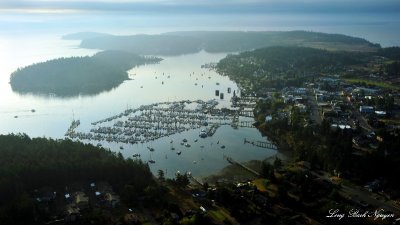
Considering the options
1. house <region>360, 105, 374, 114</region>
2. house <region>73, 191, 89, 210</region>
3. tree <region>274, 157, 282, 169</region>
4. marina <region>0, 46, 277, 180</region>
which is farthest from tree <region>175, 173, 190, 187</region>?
house <region>360, 105, 374, 114</region>

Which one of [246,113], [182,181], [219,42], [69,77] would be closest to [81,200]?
[182,181]

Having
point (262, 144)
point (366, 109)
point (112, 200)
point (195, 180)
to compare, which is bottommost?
point (195, 180)

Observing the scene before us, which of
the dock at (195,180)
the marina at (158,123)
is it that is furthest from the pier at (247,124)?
the dock at (195,180)

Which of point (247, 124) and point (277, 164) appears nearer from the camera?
point (277, 164)

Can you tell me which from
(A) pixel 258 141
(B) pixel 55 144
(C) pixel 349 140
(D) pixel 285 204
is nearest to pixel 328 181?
(D) pixel 285 204

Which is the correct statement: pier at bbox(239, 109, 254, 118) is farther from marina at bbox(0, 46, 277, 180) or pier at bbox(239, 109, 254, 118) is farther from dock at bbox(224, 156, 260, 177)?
dock at bbox(224, 156, 260, 177)

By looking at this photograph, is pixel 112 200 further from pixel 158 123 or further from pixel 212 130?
pixel 158 123

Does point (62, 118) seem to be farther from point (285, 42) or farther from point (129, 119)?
point (285, 42)

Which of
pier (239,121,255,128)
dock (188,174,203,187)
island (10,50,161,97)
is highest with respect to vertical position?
island (10,50,161,97)
